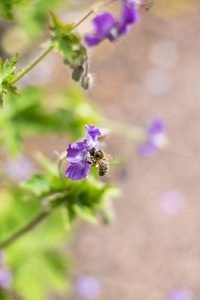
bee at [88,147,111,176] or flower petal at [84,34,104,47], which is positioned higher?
flower petal at [84,34,104,47]

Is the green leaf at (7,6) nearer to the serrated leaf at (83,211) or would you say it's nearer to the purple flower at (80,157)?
the purple flower at (80,157)

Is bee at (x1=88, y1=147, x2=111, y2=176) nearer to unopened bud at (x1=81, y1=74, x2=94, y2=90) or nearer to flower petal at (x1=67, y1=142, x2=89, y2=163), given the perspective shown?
flower petal at (x1=67, y1=142, x2=89, y2=163)

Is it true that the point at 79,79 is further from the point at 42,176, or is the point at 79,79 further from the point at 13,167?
the point at 13,167

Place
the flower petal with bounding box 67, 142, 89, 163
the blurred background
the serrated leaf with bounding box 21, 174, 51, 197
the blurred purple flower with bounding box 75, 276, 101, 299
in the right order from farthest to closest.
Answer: the blurred background
the blurred purple flower with bounding box 75, 276, 101, 299
the serrated leaf with bounding box 21, 174, 51, 197
the flower petal with bounding box 67, 142, 89, 163

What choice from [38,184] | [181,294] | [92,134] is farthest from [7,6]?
[181,294]

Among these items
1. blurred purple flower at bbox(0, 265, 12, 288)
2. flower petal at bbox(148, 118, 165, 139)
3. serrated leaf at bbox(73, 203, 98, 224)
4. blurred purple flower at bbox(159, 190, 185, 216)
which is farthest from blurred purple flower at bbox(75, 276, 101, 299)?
serrated leaf at bbox(73, 203, 98, 224)

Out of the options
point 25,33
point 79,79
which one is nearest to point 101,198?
point 79,79

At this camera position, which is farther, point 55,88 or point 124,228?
point 55,88
